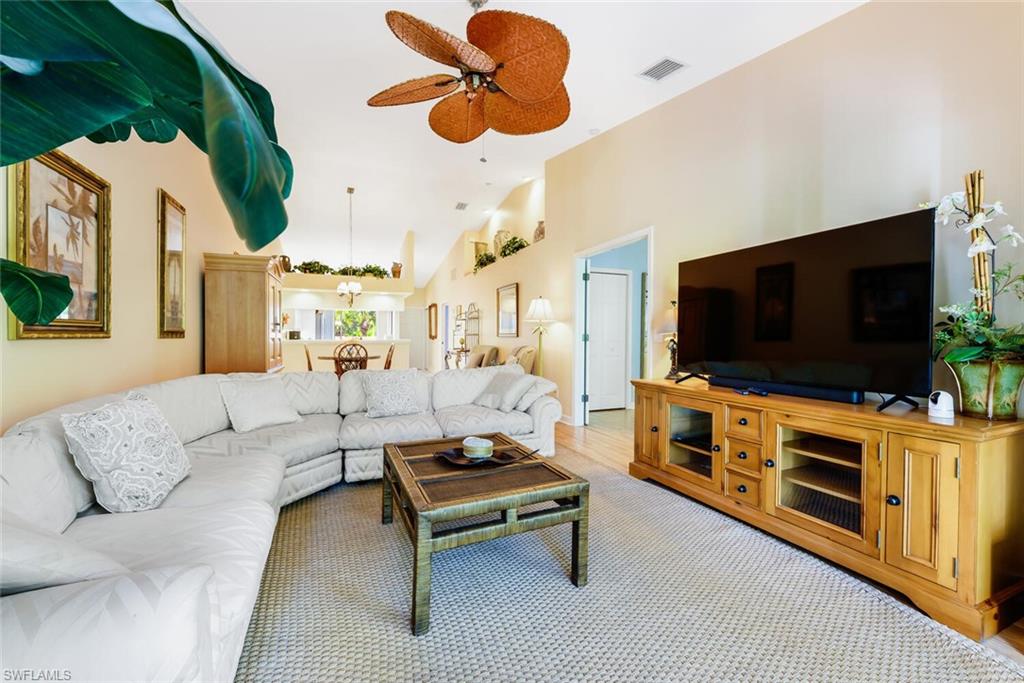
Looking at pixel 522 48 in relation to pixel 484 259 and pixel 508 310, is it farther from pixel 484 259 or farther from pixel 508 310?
pixel 484 259

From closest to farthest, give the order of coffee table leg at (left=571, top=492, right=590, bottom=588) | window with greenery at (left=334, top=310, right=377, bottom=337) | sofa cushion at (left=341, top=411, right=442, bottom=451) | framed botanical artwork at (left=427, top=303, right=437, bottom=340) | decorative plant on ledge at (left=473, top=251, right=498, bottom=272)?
coffee table leg at (left=571, top=492, right=590, bottom=588)
sofa cushion at (left=341, top=411, right=442, bottom=451)
decorative plant on ledge at (left=473, top=251, right=498, bottom=272)
window with greenery at (left=334, top=310, right=377, bottom=337)
framed botanical artwork at (left=427, top=303, right=437, bottom=340)

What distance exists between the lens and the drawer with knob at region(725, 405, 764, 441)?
7.76 feet

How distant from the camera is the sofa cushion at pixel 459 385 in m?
3.77

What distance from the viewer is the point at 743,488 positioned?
2.46 m

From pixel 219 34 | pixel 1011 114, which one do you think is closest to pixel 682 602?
pixel 1011 114

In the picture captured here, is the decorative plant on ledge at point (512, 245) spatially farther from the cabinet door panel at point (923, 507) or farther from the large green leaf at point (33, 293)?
the large green leaf at point (33, 293)

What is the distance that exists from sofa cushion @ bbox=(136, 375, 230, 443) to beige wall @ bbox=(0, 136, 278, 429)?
0.28m

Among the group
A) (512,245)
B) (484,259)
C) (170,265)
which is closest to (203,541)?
(170,265)

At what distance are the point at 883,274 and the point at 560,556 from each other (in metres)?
2.07

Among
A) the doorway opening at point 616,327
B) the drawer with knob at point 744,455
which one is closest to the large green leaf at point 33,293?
the drawer with knob at point 744,455

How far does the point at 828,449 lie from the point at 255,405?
3.45m

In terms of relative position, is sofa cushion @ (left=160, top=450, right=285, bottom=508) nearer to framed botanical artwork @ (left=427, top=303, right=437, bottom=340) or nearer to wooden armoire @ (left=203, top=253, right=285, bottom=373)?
wooden armoire @ (left=203, top=253, right=285, bottom=373)

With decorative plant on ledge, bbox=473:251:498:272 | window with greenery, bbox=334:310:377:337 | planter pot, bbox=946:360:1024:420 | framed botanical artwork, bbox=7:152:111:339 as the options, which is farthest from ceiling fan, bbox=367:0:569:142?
window with greenery, bbox=334:310:377:337

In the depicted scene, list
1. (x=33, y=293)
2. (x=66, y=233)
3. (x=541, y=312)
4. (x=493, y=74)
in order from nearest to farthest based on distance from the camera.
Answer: (x=33, y=293) → (x=66, y=233) → (x=493, y=74) → (x=541, y=312)
